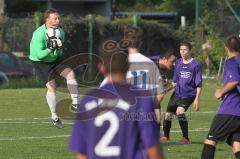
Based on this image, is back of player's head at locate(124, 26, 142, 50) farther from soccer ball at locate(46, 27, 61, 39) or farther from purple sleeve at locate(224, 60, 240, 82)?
soccer ball at locate(46, 27, 61, 39)

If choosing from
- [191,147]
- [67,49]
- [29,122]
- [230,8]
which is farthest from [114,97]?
[230,8]

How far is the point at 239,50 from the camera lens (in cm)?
1030

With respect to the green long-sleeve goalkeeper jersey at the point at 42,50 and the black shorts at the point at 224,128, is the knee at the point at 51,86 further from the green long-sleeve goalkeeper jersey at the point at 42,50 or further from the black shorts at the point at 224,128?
the black shorts at the point at 224,128

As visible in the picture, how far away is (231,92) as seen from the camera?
33.7ft

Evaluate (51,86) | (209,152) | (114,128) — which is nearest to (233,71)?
(209,152)

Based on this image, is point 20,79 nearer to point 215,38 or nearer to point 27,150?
point 215,38

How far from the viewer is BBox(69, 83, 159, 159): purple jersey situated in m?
6.26

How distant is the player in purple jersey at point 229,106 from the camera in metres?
10.2

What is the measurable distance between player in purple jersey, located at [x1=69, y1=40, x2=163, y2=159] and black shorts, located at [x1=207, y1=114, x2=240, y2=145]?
13.5 ft

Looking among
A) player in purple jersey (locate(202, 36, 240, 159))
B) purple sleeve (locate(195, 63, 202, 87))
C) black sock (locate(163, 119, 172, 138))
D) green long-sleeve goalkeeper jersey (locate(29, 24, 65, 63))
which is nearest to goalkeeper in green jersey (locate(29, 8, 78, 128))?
green long-sleeve goalkeeper jersey (locate(29, 24, 65, 63))

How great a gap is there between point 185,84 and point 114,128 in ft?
25.9

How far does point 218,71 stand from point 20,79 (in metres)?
9.76

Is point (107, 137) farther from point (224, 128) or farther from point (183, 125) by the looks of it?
point (183, 125)

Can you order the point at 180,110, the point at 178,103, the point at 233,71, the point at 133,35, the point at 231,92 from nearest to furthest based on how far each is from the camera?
1. the point at 233,71
2. the point at 231,92
3. the point at 133,35
4. the point at 180,110
5. the point at 178,103
